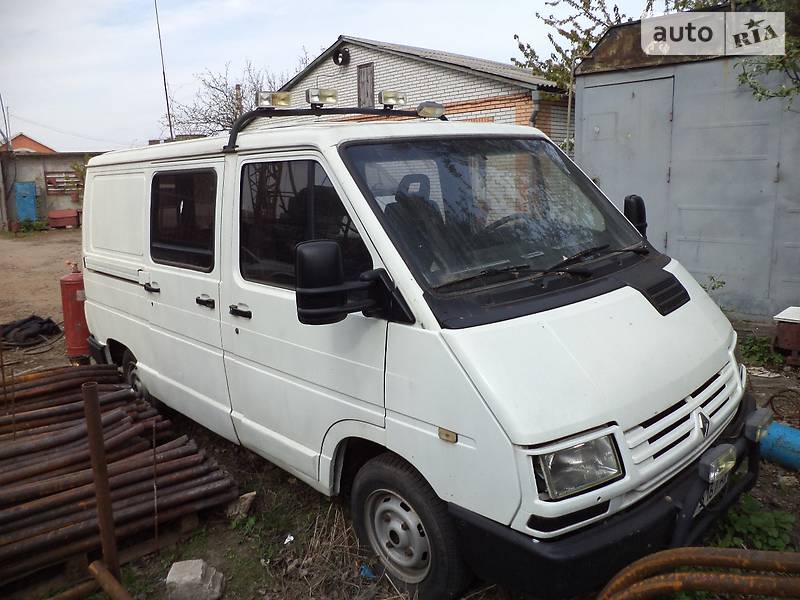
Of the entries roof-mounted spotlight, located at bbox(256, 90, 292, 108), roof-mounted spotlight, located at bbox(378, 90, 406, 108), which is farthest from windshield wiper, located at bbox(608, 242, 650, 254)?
roof-mounted spotlight, located at bbox(256, 90, 292, 108)

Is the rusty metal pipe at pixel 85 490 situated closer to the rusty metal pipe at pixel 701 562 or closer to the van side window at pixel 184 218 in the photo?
the van side window at pixel 184 218

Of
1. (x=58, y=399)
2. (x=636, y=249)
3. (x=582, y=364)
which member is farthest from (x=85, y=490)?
(x=636, y=249)

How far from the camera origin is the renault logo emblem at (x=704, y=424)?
2781mm

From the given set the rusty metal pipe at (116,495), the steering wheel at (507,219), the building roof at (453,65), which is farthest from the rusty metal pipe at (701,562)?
the building roof at (453,65)

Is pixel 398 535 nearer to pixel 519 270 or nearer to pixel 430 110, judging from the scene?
pixel 519 270

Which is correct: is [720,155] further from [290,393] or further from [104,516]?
[104,516]

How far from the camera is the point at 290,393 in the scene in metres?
3.42

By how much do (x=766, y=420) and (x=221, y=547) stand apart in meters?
2.88

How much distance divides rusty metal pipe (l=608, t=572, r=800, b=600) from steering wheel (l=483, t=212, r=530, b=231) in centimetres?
164

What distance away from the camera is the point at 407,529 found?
9.56 feet

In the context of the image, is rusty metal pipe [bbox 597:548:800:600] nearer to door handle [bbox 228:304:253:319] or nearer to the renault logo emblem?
the renault logo emblem

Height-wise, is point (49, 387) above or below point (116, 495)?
above

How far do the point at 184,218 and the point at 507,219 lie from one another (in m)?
2.10

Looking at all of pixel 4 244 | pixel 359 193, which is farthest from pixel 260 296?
pixel 4 244
